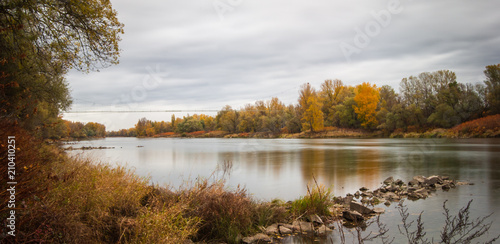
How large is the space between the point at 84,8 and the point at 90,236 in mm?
6234

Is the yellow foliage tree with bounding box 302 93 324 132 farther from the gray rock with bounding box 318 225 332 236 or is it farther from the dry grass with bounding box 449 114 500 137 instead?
the gray rock with bounding box 318 225 332 236

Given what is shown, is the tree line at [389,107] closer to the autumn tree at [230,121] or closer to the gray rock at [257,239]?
the autumn tree at [230,121]

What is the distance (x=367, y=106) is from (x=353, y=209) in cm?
5971

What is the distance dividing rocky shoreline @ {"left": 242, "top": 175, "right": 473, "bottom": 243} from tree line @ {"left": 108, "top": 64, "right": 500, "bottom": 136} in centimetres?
4446

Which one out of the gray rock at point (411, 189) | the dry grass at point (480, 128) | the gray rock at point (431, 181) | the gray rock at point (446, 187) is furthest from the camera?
the dry grass at point (480, 128)

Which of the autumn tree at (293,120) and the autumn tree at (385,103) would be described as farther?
the autumn tree at (293,120)

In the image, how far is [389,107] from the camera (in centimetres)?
6225

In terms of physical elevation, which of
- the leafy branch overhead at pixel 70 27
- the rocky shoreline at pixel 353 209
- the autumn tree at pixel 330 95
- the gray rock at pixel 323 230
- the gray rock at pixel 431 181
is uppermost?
the autumn tree at pixel 330 95

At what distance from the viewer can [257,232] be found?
20.7ft

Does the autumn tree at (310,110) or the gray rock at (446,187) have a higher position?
the autumn tree at (310,110)

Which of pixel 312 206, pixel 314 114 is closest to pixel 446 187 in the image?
pixel 312 206

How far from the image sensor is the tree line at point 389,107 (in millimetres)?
47406

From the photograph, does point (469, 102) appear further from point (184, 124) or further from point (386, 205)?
point (184, 124)

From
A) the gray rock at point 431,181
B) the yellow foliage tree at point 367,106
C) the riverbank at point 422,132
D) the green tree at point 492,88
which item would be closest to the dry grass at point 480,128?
the riverbank at point 422,132
